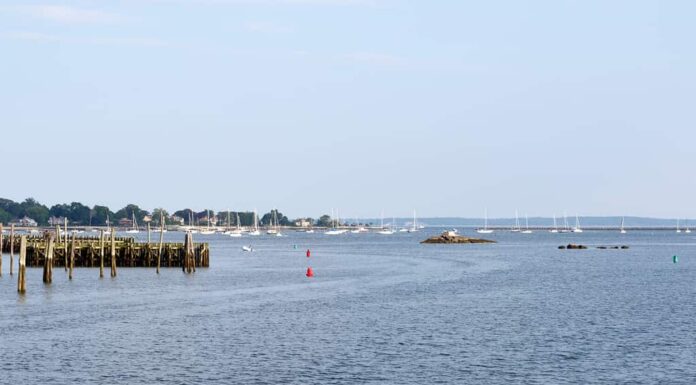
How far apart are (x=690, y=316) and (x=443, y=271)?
50357 mm

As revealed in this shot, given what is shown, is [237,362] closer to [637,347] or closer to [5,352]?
[5,352]

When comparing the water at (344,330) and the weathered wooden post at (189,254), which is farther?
the weathered wooden post at (189,254)

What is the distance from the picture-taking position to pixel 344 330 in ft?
187

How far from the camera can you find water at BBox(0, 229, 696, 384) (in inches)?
1724

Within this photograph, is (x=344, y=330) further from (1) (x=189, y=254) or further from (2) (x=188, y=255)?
(1) (x=189, y=254)

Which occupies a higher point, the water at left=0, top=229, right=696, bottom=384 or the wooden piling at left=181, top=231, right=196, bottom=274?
the wooden piling at left=181, top=231, right=196, bottom=274

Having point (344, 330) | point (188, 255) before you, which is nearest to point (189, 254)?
point (188, 255)

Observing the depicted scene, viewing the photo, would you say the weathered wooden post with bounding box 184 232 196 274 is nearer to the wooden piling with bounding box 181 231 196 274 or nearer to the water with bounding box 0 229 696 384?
the wooden piling with bounding box 181 231 196 274

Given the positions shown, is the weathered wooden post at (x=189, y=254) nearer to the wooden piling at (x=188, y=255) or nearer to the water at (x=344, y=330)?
the wooden piling at (x=188, y=255)

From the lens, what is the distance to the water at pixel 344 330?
4378cm

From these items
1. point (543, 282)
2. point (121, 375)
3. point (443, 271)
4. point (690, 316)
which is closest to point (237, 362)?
point (121, 375)

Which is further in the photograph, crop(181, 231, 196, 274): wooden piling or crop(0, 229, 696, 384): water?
crop(181, 231, 196, 274): wooden piling

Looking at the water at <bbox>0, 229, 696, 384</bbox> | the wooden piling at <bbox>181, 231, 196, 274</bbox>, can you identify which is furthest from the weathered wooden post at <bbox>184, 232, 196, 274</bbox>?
the water at <bbox>0, 229, 696, 384</bbox>

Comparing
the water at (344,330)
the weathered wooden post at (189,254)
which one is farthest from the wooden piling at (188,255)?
the water at (344,330)
